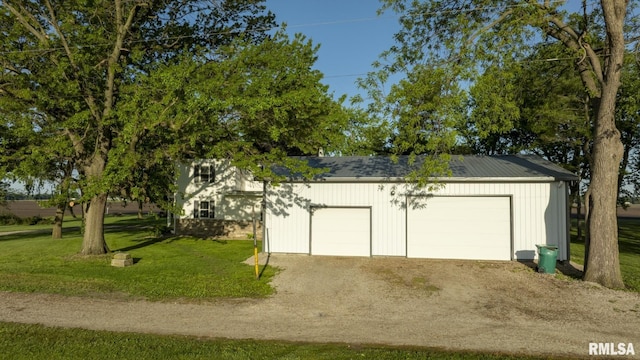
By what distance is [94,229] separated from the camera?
55.3 feet

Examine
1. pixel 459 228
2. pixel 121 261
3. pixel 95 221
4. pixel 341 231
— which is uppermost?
pixel 95 221

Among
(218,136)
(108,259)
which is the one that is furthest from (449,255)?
(108,259)

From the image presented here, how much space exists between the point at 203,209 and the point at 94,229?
9.64 meters

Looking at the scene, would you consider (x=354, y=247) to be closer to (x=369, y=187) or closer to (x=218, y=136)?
(x=369, y=187)

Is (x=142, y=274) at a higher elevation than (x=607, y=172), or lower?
lower

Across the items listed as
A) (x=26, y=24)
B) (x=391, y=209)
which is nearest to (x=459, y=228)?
(x=391, y=209)

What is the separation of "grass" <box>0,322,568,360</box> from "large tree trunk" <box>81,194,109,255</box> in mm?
10301

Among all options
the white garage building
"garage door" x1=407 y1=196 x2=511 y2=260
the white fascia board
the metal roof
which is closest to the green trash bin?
the white garage building

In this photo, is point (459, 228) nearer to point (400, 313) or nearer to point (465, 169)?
point (465, 169)

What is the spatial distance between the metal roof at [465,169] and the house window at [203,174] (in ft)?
28.1

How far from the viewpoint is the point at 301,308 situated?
9.83 m

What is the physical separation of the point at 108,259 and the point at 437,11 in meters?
16.0

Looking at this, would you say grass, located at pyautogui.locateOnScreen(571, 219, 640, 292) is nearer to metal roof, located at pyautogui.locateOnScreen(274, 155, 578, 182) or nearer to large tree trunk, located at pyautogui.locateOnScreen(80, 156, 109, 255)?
metal roof, located at pyautogui.locateOnScreen(274, 155, 578, 182)

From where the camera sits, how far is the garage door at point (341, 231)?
16.5 meters
